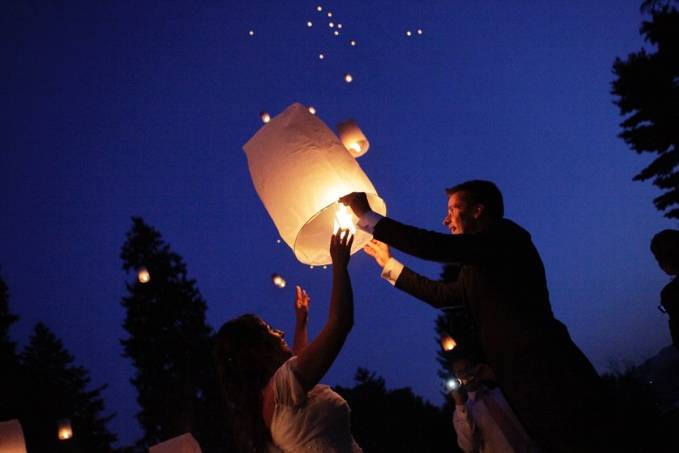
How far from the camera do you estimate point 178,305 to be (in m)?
32.8

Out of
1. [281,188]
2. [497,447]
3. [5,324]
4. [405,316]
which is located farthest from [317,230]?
[405,316]

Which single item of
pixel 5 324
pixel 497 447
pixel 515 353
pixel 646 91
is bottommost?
pixel 497 447

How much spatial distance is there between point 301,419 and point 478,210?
189 centimetres

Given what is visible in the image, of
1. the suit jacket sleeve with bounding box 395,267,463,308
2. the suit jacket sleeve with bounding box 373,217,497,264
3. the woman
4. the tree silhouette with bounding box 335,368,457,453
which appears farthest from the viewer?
the tree silhouette with bounding box 335,368,457,453

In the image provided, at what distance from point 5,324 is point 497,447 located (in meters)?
27.3

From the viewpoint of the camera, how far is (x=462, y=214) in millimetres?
3590

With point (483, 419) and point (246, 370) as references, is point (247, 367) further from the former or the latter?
point (483, 419)

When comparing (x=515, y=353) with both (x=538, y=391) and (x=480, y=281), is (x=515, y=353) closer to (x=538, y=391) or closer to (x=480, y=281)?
(x=538, y=391)

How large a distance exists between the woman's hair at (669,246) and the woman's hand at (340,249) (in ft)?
10.3

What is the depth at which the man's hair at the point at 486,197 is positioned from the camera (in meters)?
3.53

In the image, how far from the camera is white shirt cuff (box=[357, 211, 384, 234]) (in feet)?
9.07

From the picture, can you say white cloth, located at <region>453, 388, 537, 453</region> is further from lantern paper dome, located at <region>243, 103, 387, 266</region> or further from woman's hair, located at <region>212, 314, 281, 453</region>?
lantern paper dome, located at <region>243, 103, 387, 266</region>

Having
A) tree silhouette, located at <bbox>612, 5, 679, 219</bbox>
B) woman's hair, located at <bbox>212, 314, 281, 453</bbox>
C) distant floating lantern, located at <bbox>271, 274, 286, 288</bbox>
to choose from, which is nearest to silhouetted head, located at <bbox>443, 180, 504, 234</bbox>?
woman's hair, located at <bbox>212, 314, 281, 453</bbox>

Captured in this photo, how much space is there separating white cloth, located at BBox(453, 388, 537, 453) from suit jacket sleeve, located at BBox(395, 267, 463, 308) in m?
1.71
